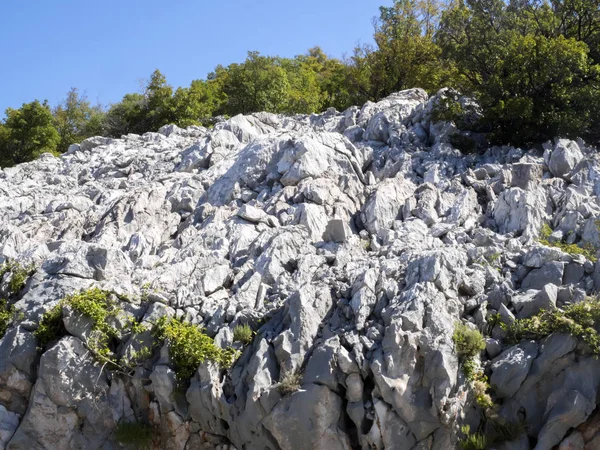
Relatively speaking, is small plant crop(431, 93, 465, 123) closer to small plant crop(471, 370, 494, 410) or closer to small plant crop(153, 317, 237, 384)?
small plant crop(471, 370, 494, 410)

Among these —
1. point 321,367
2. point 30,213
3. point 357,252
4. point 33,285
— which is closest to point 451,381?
point 321,367

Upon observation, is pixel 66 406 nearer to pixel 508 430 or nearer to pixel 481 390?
pixel 481 390

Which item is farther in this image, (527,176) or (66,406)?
(527,176)

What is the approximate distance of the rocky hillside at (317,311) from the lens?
37.4 feet

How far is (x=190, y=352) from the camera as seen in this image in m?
12.5

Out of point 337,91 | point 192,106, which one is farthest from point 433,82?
point 192,106

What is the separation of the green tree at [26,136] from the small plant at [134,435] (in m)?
20.0

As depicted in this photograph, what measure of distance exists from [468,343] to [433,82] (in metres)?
17.7

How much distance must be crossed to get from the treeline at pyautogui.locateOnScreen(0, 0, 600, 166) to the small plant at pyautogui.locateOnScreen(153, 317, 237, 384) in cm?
1117

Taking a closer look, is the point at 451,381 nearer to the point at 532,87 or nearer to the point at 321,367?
the point at 321,367

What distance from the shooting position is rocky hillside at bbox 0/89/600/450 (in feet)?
37.4

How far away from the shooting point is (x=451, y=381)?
11.2 metres

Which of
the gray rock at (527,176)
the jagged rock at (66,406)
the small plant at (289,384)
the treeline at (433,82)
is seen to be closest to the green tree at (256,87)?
the treeline at (433,82)

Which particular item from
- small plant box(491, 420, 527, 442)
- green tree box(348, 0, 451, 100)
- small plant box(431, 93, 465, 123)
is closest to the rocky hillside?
small plant box(491, 420, 527, 442)
